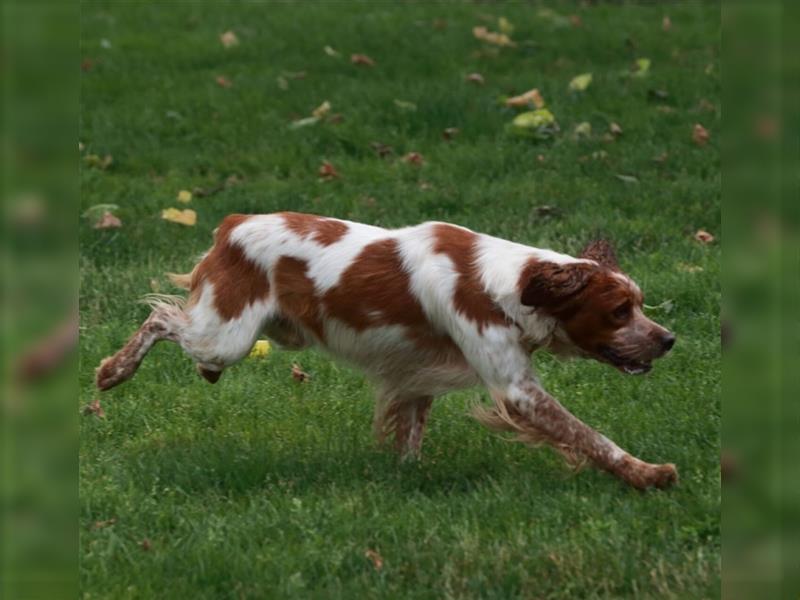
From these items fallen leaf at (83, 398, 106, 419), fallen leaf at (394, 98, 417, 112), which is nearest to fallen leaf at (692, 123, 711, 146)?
fallen leaf at (394, 98, 417, 112)

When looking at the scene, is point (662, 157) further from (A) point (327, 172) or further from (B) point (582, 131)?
(A) point (327, 172)

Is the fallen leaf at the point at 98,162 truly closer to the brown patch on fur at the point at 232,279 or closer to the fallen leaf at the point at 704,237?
the fallen leaf at the point at 704,237

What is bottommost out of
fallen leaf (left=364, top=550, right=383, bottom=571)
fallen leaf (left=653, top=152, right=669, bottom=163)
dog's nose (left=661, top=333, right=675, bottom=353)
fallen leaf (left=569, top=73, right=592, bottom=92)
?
fallen leaf (left=653, top=152, right=669, bottom=163)

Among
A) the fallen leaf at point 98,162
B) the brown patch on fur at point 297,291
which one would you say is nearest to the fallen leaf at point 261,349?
the brown patch on fur at point 297,291

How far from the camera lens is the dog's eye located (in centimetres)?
495

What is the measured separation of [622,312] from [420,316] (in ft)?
2.62

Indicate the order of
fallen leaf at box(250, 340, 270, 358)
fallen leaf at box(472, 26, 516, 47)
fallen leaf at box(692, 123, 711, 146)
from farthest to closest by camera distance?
fallen leaf at box(472, 26, 516, 47) → fallen leaf at box(692, 123, 711, 146) → fallen leaf at box(250, 340, 270, 358)

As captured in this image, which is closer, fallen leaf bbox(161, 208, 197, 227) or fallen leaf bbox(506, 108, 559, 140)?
fallen leaf bbox(161, 208, 197, 227)

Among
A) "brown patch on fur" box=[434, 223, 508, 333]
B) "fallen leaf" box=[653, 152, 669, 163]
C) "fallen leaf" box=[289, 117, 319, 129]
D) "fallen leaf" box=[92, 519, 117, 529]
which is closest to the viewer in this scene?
"fallen leaf" box=[92, 519, 117, 529]

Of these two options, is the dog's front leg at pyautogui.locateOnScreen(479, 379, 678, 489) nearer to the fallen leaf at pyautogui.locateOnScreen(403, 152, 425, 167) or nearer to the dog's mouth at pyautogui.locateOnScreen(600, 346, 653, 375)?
the dog's mouth at pyautogui.locateOnScreen(600, 346, 653, 375)

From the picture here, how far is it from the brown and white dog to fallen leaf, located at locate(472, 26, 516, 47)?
323 inches

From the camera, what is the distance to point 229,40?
13461mm

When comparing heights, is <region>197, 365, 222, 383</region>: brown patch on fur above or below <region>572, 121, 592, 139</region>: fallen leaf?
above

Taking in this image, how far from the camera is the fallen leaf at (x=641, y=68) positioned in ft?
40.3
